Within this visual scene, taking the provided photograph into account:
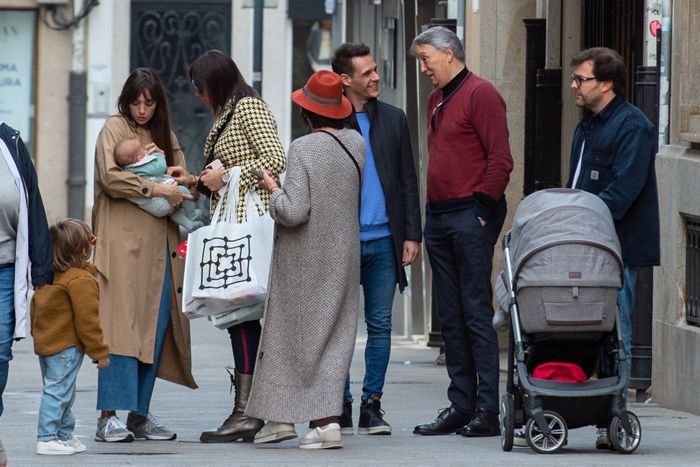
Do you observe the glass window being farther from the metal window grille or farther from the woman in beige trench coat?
the woman in beige trench coat

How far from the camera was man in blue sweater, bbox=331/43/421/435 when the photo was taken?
9.46m

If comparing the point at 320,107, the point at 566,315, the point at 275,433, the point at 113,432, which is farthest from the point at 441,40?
the point at 113,432

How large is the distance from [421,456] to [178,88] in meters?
17.6

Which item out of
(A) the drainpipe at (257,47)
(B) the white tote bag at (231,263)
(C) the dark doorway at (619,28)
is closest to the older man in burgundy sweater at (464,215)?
(B) the white tote bag at (231,263)

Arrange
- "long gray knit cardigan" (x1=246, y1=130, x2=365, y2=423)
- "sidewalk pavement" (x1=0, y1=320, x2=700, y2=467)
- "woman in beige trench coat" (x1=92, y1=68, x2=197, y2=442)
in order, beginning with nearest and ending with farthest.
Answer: "sidewalk pavement" (x1=0, y1=320, x2=700, y2=467), "long gray knit cardigan" (x1=246, y1=130, x2=365, y2=423), "woman in beige trench coat" (x1=92, y1=68, x2=197, y2=442)

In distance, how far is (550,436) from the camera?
27.3 feet

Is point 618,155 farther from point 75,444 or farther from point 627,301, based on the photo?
point 75,444

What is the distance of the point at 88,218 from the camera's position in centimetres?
2377

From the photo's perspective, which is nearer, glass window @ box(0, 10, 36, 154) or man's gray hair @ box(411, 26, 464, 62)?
man's gray hair @ box(411, 26, 464, 62)

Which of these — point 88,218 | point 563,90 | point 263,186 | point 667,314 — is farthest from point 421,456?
point 88,218

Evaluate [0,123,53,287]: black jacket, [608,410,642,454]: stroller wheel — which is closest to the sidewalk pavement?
[608,410,642,454]: stroller wheel

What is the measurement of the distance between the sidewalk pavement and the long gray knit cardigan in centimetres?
26

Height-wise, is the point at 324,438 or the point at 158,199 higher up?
the point at 158,199

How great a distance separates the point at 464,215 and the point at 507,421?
1.23 meters
